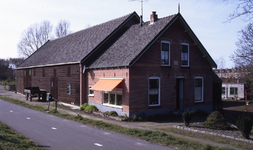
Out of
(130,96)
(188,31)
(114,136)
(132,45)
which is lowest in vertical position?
(114,136)

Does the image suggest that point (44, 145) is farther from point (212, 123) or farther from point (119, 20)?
point (119, 20)

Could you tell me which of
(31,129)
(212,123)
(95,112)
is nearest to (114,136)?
(31,129)

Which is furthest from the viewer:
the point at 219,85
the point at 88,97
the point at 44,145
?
the point at 219,85

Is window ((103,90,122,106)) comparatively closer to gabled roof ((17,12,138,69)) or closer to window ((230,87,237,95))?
gabled roof ((17,12,138,69))

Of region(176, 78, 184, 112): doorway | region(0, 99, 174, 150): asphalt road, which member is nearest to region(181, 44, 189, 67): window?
region(176, 78, 184, 112): doorway

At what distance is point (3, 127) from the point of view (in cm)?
1234

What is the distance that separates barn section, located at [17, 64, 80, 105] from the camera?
22.7 m

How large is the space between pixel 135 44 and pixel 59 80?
11.4 m

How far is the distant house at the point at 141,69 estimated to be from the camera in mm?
17000

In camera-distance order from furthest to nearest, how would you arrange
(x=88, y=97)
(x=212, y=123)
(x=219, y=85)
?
(x=219, y=85) → (x=88, y=97) → (x=212, y=123)

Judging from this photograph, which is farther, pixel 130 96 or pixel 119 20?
pixel 119 20

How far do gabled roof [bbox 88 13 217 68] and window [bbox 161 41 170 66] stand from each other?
119 centimetres

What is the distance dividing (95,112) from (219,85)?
21801 millimetres

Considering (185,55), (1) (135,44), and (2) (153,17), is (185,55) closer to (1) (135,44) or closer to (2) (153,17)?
(2) (153,17)
